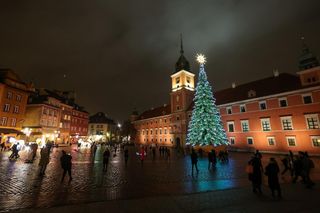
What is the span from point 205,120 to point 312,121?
16581mm

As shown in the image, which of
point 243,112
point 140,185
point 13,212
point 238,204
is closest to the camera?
point 13,212

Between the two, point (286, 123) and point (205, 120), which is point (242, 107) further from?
point (205, 120)

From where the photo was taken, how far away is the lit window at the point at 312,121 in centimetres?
2564

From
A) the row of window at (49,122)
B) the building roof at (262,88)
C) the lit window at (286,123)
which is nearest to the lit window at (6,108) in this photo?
the row of window at (49,122)

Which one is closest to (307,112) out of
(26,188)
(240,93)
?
(240,93)

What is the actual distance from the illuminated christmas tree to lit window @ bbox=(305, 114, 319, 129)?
13.0 m

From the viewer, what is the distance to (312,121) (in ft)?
85.7

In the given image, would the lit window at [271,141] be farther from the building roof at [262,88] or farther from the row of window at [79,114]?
the row of window at [79,114]

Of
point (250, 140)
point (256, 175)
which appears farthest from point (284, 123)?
point (256, 175)

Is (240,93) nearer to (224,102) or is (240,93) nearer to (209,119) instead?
(224,102)

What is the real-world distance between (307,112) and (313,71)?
6.78m

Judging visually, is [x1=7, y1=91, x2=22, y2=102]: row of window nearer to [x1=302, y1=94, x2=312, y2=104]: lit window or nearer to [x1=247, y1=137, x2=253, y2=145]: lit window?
[x1=247, y1=137, x2=253, y2=145]: lit window

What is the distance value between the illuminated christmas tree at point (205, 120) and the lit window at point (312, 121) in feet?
42.7

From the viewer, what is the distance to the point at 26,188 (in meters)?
8.23
